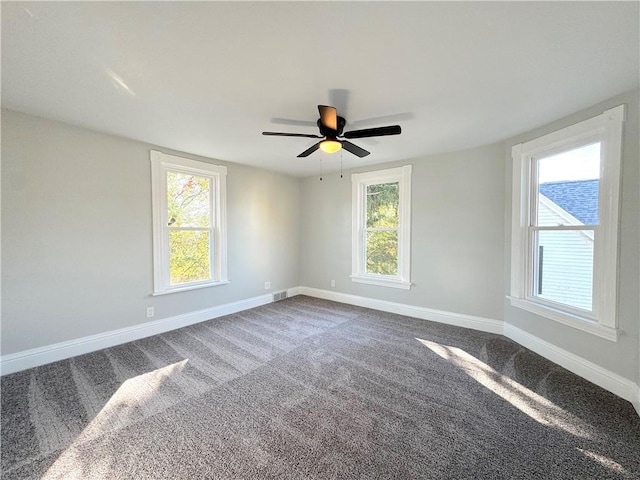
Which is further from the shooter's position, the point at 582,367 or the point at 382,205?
the point at 382,205

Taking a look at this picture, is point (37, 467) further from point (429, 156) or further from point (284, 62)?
point (429, 156)

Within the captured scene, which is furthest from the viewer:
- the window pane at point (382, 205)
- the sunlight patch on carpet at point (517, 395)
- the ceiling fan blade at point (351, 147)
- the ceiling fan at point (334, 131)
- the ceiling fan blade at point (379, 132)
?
the window pane at point (382, 205)

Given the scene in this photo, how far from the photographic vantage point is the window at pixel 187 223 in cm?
352

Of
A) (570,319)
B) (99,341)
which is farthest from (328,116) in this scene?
(99,341)

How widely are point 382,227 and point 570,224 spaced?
95.4 inches

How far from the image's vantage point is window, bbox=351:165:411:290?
Result: 169 inches

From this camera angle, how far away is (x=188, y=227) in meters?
3.88

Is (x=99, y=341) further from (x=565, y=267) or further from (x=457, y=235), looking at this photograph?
(x=565, y=267)

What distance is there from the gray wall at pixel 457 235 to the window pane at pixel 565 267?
48cm

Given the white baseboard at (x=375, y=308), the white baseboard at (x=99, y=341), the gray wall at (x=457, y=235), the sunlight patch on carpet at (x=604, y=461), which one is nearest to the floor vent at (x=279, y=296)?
the white baseboard at (x=375, y=308)

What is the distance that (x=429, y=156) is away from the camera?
4016 millimetres

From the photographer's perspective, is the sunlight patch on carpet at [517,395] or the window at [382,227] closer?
the sunlight patch on carpet at [517,395]

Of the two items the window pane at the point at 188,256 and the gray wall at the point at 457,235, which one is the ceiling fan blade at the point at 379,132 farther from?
the window pane at the point at 188,256

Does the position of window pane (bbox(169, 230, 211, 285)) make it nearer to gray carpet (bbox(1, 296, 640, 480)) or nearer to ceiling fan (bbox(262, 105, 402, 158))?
gray carpet (bbox(1, 296, 640, 480))
